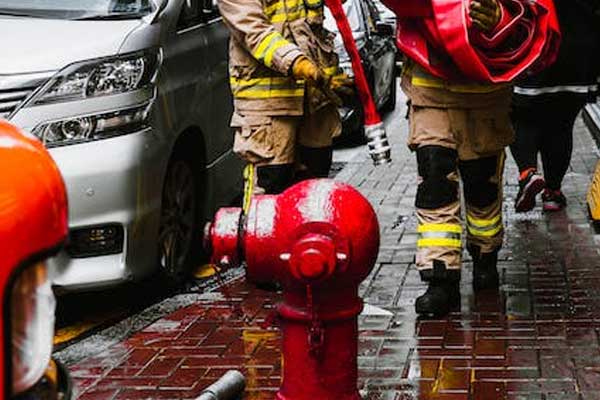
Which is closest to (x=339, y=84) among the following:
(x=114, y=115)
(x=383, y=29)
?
(x=114, y=115)

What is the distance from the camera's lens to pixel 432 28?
547 cm

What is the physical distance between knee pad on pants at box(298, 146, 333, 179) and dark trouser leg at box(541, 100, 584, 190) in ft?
8.47

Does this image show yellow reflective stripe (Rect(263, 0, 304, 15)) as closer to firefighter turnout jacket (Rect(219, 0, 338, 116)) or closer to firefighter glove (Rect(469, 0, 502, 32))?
firefighter turnout jacket (Rect(219, 0, 338, 116))

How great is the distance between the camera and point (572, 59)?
8.30 m

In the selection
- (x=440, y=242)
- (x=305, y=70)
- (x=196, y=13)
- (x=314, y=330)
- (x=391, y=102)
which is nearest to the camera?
(x=314, y=330)

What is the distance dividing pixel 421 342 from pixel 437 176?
2.84 feet

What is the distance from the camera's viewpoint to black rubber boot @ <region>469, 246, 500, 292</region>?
6316 millimetres

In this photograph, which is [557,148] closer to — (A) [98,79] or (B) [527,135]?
(B) [527,135]

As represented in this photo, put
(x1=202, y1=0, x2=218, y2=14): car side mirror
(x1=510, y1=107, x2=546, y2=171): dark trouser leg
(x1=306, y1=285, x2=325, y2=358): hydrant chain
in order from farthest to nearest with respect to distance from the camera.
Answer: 1. (x1=510, y1=107, x2=546, y2=171): dark trouser leg
2. (x1=202, y1=0, x2=218, y2=14): car side mirror
3. (x1=306, y1=285, x2=325, y2=358): hydrant chain

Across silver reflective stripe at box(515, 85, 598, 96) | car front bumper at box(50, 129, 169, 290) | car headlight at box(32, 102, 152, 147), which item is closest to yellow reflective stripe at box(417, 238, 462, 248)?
car front bumper at box(50, 129, 169, 290)

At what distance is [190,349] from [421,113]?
1570 millimetres

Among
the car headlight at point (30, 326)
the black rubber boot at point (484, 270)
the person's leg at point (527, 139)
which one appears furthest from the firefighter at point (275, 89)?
the car headlight at point (30, 326)

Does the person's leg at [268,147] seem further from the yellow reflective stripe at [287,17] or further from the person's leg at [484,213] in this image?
the person's leg at [484,213]

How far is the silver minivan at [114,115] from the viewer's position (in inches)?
233
